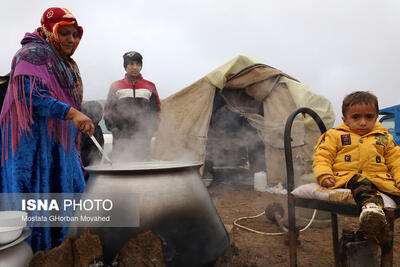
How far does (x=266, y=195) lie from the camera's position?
17.6 feet

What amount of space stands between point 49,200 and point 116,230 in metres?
0.90

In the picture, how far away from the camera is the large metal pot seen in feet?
4.55

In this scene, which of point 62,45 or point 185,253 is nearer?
point 185,253

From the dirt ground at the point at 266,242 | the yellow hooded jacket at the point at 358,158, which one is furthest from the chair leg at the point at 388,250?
the dirt ground at the point at 266,242

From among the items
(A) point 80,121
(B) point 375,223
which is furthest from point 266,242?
(A) point 80,121

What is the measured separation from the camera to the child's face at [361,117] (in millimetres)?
1856

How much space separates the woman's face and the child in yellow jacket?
2050 millimetres

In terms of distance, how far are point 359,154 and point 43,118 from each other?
225cm

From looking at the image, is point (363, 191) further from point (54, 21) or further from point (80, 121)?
point (54, 21)

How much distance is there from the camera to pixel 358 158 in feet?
6.11

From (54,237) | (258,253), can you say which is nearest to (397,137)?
(258,253)

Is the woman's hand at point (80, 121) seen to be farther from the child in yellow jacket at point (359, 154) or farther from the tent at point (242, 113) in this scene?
the tent at point (242, 113)

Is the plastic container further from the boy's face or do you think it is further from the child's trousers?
the child's trousers

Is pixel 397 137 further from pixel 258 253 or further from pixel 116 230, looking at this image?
pixel 116 230
